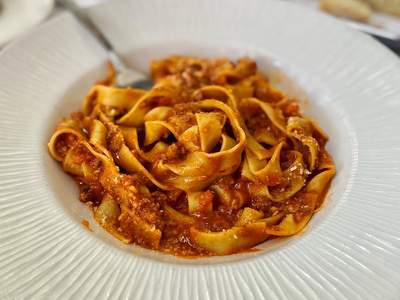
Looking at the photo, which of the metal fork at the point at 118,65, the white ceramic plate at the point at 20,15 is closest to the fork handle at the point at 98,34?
the metal fork at the point at 118,65

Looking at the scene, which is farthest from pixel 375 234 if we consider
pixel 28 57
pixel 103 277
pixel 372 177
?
pixel 28 57

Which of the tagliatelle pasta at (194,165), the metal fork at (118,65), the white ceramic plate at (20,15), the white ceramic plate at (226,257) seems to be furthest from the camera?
the white ceramic plate at (20,15)

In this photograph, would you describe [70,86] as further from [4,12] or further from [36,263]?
[36,263]

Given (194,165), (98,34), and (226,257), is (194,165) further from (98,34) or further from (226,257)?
(98,34)

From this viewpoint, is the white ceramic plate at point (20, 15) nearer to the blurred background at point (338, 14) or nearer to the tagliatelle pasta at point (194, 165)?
the blurred background at point (338, 14)

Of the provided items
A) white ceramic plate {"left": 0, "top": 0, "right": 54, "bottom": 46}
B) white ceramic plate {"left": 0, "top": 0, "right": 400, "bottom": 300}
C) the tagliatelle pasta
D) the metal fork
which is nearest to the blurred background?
white ceramic plate {"left": 0, "top": 0, "right": 54, "bottom": 46}

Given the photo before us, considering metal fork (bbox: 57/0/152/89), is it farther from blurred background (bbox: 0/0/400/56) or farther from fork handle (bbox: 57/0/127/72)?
blurred background (bbox: 0/0/400/56)

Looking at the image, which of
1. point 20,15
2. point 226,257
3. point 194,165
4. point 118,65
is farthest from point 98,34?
point 226,257
